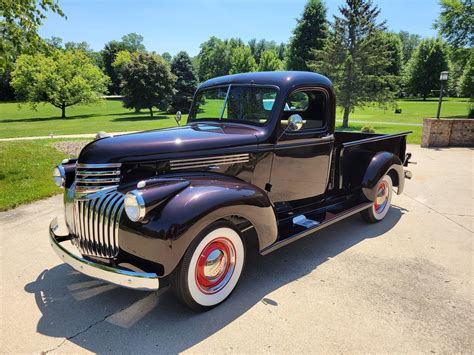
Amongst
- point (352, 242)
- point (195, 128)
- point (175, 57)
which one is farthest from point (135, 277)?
point (175, 57)

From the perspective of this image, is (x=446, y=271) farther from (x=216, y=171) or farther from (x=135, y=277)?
(x=135, y=277)

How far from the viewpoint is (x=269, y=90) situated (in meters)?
3.83

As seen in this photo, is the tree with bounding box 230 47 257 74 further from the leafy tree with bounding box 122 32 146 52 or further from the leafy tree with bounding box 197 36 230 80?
the leafy tree with bounding box 122 32 146 52

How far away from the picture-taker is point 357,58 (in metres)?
20.8

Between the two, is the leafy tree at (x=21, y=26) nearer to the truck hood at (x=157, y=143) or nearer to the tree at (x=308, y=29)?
the truck hood at (x=157, y=143)

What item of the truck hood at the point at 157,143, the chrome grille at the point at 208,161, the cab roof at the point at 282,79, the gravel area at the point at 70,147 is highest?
the cab roof at the point at 282,79

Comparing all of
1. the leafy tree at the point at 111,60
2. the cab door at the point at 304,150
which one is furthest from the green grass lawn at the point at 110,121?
the leafy tree at the point at 111,60

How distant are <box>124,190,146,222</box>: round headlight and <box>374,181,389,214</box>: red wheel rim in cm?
377

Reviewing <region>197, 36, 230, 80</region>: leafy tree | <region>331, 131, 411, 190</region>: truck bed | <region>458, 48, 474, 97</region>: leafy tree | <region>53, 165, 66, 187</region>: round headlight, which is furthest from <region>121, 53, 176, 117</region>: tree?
<region>197, 36, 230, 80</region>: leafy tree

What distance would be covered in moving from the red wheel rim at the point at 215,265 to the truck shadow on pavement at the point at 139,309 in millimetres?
213

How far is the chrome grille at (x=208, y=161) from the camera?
3.06 metres

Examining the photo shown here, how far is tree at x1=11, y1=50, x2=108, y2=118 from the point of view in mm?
34006

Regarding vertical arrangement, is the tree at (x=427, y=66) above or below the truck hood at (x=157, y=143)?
above

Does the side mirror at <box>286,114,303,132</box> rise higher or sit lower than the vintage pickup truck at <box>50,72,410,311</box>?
higher
